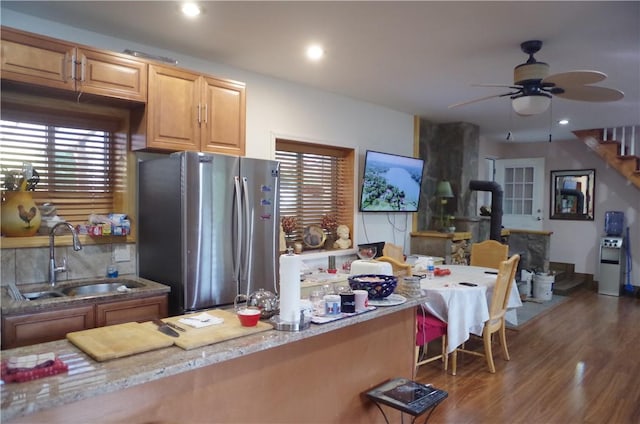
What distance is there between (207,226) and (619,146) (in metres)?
6.67

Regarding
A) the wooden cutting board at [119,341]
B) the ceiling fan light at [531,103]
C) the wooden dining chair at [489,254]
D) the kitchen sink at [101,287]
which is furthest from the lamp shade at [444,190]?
the wooden cutting board at [119,341]

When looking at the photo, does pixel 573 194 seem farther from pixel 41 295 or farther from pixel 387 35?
pixel 41 295

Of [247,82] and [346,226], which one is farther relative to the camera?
[346,226]

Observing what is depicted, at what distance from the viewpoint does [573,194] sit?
301 inches

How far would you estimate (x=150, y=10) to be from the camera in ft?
8.76

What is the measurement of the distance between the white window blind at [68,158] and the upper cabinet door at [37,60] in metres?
0.46

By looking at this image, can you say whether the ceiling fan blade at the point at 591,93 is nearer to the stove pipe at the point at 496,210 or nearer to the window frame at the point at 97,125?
the stove pipe at the point at 496,210

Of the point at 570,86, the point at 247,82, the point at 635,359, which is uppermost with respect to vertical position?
the point at 247,82

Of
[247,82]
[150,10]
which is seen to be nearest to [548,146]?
[247,82]

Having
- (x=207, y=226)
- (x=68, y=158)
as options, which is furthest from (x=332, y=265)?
(x=68, y=158)

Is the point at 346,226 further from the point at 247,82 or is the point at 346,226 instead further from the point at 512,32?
the point at 512,32

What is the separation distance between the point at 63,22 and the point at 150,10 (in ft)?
2.27

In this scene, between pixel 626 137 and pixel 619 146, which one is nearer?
pixel 619 146

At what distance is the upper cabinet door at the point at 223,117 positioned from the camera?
322 cm
